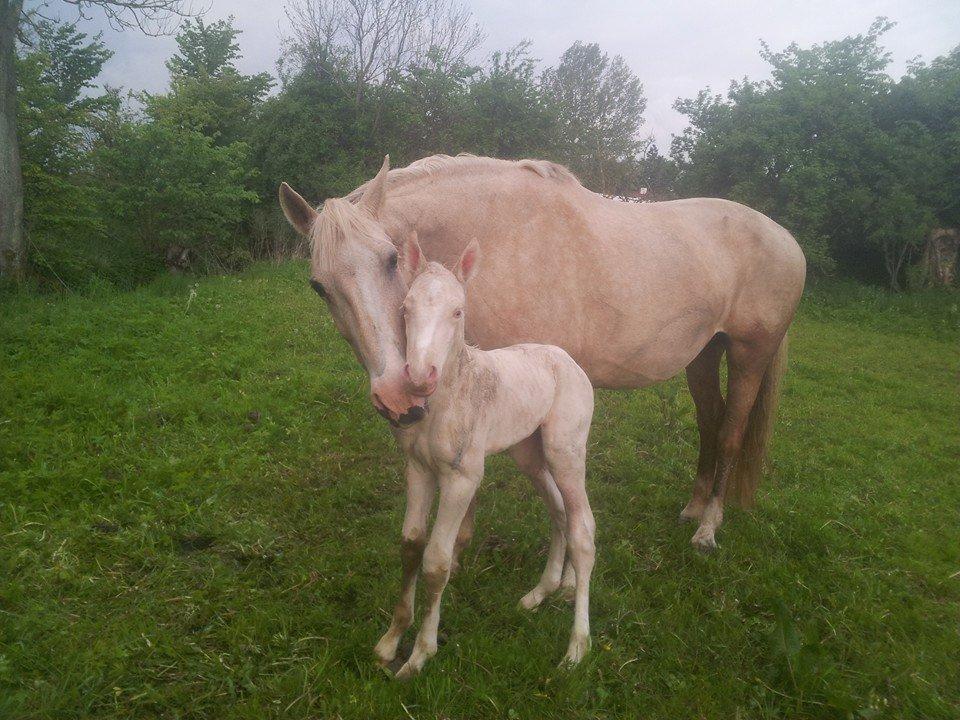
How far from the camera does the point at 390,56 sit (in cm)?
1639

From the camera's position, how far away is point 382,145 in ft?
49.4

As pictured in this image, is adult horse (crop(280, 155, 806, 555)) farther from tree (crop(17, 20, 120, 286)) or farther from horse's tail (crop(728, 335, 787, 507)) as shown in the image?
tree (crop(17, 20, 120, 286))

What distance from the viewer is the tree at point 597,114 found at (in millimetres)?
18625

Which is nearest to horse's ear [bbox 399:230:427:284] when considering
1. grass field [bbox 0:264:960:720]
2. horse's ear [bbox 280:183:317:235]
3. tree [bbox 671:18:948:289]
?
horse's ear [bbox 280:183:317:235]

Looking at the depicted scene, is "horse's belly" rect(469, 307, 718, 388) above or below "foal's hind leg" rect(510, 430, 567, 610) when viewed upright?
above

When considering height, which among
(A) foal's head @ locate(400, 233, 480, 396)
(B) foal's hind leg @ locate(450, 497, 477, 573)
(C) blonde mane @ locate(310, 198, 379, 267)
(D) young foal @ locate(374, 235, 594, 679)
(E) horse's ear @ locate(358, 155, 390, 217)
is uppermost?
(E) horse's ear @ locate(358, 155, 390, 217)

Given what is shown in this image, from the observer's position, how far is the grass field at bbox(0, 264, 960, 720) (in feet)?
7.48

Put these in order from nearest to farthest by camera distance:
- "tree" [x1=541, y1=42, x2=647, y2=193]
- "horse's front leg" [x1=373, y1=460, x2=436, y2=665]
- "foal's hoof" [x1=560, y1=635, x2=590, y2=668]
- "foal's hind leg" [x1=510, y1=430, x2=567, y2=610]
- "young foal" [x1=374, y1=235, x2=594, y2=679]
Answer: "young foal" [x1=374, y1=235, x2=594, y2=679] → "horse's front leg" [x1=373, y1=460, x2=436, y2=665] → "foal's hoof" [x1=560, y1=635, x2=590, y2=668] → "foal's hind leg" [x1=510, y1=430, x2=567, y2=610] → "tree" [x1=541, y1=42, x2=647, y2=193]

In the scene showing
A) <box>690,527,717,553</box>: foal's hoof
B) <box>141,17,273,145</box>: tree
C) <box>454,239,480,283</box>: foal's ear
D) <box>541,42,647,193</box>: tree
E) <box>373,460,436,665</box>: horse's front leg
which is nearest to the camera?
<box>454,239,480,283</box>: foal's ear

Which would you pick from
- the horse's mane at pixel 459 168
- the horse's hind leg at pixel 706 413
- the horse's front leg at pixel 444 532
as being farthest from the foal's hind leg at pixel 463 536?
the horse's hind leg at pixel 706 413

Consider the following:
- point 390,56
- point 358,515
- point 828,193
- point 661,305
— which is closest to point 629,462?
point 661,305

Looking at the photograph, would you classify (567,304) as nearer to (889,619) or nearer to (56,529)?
(889,619)

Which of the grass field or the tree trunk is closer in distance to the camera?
the grass field

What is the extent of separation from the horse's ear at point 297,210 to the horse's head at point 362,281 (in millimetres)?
94
